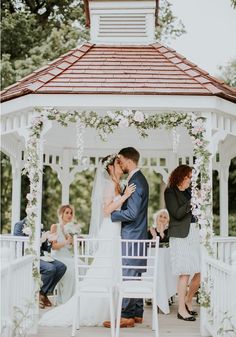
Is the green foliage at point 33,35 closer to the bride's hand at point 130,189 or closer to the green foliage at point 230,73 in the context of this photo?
the green foliage at point 230,73

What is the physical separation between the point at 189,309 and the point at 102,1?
216 inches

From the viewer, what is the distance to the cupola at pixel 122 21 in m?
9.62

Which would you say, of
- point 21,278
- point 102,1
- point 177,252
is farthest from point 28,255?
point 102,1

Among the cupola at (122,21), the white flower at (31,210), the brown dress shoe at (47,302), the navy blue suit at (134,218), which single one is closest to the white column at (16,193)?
the brown dress shoe at (47,302)

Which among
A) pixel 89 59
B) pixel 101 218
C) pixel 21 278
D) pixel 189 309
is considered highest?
pixel 89 59

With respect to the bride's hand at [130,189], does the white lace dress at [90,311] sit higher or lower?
lower

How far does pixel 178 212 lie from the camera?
7758mm

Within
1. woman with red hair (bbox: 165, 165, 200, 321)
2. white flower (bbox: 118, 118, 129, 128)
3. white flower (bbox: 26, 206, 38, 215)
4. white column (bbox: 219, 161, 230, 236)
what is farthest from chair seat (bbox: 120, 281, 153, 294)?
white column (bbox: 219, 161, 230, 236)

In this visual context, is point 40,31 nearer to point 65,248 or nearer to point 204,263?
point 65,248

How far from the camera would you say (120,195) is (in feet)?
25.5

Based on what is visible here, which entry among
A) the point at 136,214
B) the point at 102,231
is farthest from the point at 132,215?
the point at 102,231

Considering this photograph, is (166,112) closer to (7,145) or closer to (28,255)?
(28,255)

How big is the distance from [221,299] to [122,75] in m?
3.44

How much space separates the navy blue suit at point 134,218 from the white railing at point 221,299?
1046 mm
